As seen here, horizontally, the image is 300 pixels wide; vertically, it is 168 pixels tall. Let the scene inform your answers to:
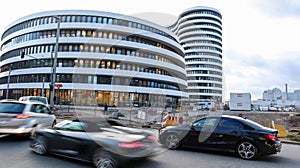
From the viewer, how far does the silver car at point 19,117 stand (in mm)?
7434

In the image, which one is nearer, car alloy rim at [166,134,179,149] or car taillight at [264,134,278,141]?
car taillight at [264,134,278,141]

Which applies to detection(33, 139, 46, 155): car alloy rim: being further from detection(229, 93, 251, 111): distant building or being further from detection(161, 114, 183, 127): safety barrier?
detection(229, 93, 251, 111): distant building

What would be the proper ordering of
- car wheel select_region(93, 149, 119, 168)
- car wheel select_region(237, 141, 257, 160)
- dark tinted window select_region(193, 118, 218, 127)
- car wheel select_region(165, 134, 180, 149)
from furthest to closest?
car wheel select_region(165, 134, 180, 149) → dark tinted window select_region(193, 118, 218, 127) → car wheel select_region(237, 141, 257, 160) → car wheel select_region(93, 149, 119, 168)

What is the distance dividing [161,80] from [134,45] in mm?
9959

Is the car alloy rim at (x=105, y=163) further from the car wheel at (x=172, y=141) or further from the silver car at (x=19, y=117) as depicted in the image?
the silver car at (x=19, y=117)

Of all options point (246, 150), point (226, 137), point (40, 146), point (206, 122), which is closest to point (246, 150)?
point (246, 150)

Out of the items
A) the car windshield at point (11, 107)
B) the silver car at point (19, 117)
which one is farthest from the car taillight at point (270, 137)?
the car windshield at point (11, 107)

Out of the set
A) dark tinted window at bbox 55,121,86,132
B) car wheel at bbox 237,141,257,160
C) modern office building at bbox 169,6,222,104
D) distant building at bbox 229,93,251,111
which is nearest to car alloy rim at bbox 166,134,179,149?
car wheel at bbox 237,141,257,160

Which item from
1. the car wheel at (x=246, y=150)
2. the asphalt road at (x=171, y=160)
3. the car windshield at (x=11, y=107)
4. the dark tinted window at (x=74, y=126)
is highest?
the car windshield at (x=11, y=107)

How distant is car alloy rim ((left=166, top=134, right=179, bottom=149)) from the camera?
7.62 meters

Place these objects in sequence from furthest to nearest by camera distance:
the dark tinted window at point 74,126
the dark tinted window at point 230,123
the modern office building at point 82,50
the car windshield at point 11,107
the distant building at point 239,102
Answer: the modern office building at point 82,50
the distant building at point 239,102
the car windshield at point 11,107
the dark tinted window at point 230,123
the dark tinted window at point 74,126

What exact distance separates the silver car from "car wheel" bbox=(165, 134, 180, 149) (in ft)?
17.3

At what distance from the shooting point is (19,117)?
760 cm

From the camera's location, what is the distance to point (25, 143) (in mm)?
7707
